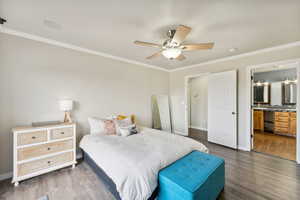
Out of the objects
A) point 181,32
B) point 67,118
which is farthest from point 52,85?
point 181,32

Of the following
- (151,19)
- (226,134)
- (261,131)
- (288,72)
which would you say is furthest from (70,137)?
(288,72)

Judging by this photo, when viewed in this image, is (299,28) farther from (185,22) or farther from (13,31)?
(13,31)

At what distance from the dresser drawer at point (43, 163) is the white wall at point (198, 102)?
5007 millimetres

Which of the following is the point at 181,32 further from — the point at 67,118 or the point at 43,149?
the point at 43,149

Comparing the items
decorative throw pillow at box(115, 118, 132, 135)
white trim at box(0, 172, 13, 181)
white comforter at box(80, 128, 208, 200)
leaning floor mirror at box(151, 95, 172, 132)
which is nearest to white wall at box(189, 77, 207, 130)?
leaning floor mirror at box(151, 95, 172, 132)

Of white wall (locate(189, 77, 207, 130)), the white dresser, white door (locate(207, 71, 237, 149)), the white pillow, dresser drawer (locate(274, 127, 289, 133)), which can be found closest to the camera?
the white dresser

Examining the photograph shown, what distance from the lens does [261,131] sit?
499 centimetres

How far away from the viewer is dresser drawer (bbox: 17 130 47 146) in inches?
78.1

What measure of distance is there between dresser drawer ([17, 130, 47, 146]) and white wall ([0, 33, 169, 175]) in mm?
434

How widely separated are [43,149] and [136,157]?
175cm

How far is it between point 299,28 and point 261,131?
4.24 metres

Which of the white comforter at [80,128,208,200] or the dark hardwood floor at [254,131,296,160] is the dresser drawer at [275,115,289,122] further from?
the white comforter at [80,128,208,200]

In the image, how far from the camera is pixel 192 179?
4.63 ft

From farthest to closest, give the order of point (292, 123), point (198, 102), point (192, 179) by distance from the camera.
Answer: point (198, 102) < point (292, 123) < point (192, 179)
